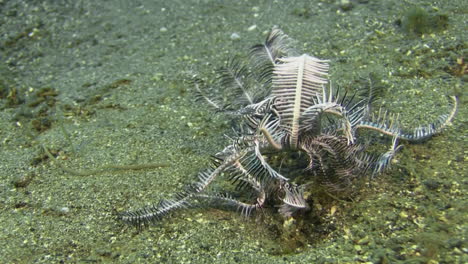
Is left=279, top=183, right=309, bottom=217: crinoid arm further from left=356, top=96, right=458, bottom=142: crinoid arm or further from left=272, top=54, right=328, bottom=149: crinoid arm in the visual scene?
left=356, top=96, right=458, bottom=142: crinoid arm

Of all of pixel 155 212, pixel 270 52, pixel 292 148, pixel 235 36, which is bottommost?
pixel 155 212

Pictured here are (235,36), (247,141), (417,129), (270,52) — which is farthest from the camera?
(235,36)

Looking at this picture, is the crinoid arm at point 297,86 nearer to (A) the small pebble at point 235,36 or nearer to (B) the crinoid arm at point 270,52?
(B) the crinoid arm at point 270,52

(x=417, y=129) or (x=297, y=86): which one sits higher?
(x=297, y=86)

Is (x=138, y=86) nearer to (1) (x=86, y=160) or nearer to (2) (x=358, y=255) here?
(1) (x=86, y=160)

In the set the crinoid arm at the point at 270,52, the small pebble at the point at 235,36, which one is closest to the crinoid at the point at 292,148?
the crinoid arm at the point at 270,52

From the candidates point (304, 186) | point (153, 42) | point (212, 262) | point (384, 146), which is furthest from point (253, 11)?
point (212, 262)

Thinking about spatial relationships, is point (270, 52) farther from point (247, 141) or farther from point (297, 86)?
point (247, 141)

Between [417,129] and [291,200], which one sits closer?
[291,200]

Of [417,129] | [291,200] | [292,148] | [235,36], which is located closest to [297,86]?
[292,148]

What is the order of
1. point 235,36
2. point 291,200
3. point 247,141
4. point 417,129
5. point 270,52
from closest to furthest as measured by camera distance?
point 291,200 → point 247,141 → point 417,129 → point 270,52 → point 235,36
